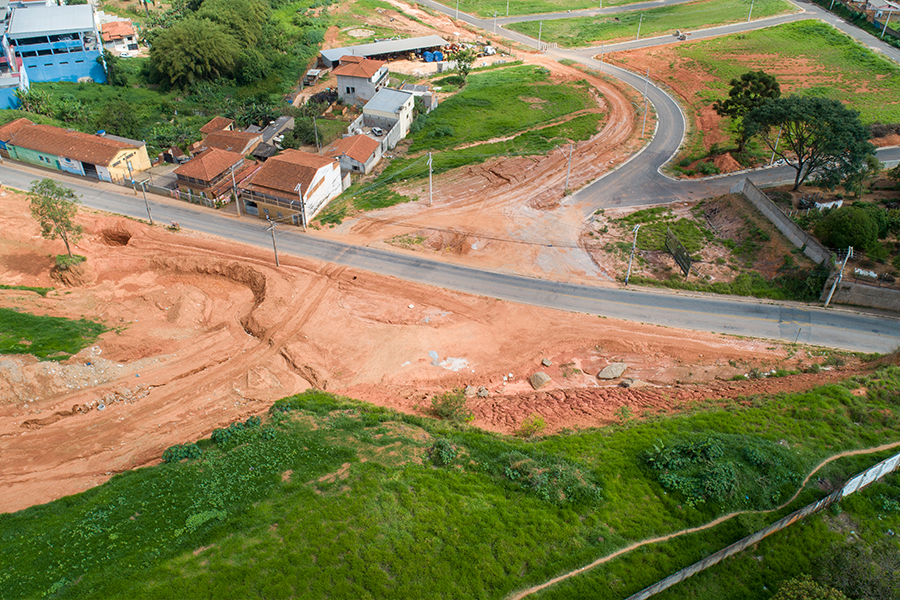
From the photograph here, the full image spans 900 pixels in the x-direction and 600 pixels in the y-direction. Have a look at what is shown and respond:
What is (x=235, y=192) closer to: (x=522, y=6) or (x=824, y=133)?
(x=824, y=133)

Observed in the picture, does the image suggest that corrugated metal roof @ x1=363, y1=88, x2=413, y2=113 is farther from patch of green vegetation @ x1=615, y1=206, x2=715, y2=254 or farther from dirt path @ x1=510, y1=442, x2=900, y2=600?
dirt path @ x1=510, y1=442, x2=900, y2=600

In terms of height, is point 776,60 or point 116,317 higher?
point 776,60

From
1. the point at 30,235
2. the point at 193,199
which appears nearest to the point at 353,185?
the point at 193,199

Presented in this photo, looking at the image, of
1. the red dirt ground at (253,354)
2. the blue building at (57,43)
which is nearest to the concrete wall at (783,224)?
the red dirt ground at (253,354)

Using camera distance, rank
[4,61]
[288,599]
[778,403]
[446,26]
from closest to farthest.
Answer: [288,599] < [778,403] < [4,61] < [446,26]

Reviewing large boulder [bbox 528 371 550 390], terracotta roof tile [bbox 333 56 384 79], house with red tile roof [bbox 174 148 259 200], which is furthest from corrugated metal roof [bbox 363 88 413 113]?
large boulder [bbox 528 371 550 390]

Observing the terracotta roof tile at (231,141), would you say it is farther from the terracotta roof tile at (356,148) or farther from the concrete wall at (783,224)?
the concrete wall at (783,224)

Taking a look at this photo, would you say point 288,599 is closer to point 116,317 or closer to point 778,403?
point 778,403
